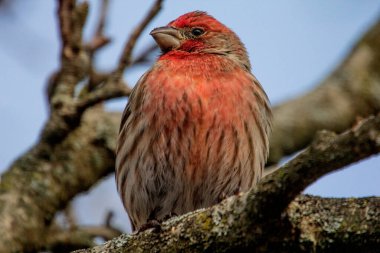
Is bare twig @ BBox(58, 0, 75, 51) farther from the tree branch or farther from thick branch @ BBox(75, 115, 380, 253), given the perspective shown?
thick branch @ BBox(75, 115, 380, 253)

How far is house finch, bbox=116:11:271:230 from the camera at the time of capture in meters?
6.28

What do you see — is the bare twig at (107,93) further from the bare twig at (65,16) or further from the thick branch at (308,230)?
the thick branch at (308,230)

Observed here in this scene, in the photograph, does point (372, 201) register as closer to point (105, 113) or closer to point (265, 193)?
point (265, 193)


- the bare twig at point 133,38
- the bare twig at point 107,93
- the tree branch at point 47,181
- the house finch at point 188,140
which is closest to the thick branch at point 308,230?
the house finch at point 188,140

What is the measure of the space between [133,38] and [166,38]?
2.16 ft

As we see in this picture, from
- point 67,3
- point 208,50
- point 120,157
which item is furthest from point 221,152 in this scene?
point 67,3

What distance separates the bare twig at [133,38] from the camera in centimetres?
706

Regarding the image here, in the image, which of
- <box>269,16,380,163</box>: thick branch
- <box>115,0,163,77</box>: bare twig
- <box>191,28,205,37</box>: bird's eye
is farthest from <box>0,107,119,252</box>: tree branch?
<box>269,16,380,163</box>: thick branch

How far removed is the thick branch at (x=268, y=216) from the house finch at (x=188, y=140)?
1.80 meters

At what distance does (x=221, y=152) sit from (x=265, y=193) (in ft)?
A: 8.94

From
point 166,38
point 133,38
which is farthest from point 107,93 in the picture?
point 166,38

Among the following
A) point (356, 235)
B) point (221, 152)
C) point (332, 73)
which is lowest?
point (356, 235)

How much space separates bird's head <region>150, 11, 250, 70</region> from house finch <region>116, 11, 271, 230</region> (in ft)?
2.32

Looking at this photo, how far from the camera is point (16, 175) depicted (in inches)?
283
